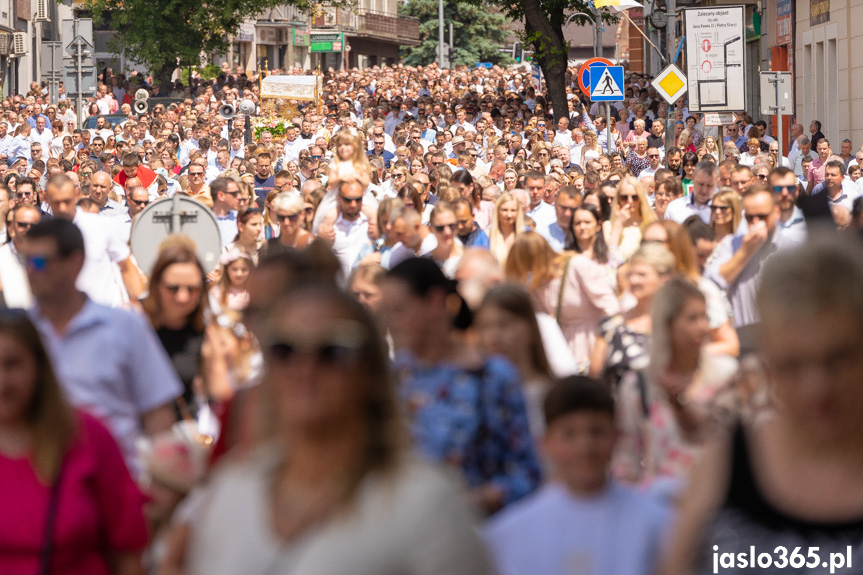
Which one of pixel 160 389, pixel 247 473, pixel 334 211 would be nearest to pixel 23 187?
pixel 334 211

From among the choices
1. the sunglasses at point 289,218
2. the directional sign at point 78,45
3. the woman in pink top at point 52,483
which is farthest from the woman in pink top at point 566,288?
the directional sign at point 78,45

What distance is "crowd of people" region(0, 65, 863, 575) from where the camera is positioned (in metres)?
2.48

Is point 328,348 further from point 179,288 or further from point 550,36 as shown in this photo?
point 550,36

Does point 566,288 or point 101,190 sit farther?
point 101,190

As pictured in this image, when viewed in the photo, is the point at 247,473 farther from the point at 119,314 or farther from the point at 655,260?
the point at 655,260

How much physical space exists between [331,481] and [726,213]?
25.1ft

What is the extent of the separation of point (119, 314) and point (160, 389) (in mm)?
286

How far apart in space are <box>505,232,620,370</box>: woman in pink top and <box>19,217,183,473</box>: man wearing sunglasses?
3.22 meters

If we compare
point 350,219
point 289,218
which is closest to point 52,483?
point 289,218

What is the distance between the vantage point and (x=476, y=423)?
4.30 meters

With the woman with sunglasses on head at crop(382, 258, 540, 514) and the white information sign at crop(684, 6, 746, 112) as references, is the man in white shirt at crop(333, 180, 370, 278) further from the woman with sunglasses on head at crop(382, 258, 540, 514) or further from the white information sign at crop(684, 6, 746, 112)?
the white information sign at crop(684, 6, 746, 112)

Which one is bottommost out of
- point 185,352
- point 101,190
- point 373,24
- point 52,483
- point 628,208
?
point 52,483

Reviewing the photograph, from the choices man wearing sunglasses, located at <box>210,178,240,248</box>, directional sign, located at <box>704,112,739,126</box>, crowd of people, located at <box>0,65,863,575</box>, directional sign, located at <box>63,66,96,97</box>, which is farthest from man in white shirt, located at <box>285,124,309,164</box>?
crowd of people, located at <box>0,65,863,575</box>

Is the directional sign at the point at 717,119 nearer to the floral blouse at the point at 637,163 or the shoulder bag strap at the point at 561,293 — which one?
the floral blouse at the point at 637,163
